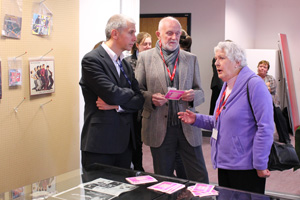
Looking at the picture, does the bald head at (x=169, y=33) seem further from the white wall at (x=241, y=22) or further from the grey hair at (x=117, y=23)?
the white wall at (x=241, y=22)

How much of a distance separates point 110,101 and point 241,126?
92 centimetres

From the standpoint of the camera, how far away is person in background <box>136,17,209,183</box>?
3113mm

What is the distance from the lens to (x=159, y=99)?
302cm

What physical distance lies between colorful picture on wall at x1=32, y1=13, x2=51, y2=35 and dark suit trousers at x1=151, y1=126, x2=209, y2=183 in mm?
1389

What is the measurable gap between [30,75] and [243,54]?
179 centimetres

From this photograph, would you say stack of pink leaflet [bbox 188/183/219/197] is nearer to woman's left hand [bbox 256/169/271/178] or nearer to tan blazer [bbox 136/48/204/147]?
woman's left hand [bbox 256/169/271/178]

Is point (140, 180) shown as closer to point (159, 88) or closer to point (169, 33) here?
point (159, 88)

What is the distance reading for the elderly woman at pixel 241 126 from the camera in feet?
7.84

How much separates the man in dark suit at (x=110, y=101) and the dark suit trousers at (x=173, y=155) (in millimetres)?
311

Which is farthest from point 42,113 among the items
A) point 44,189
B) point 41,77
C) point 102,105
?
point 44,189

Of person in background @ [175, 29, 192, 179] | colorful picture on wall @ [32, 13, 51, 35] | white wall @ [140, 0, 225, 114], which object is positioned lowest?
person in background @ [175, 29, 192, 179]

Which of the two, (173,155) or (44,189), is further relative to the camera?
(173,155)

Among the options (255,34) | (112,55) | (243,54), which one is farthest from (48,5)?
(255,34)

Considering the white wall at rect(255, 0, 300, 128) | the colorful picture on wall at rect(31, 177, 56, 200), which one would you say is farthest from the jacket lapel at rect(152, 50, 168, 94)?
the white wall at rect(255, 0, 300, 128)
